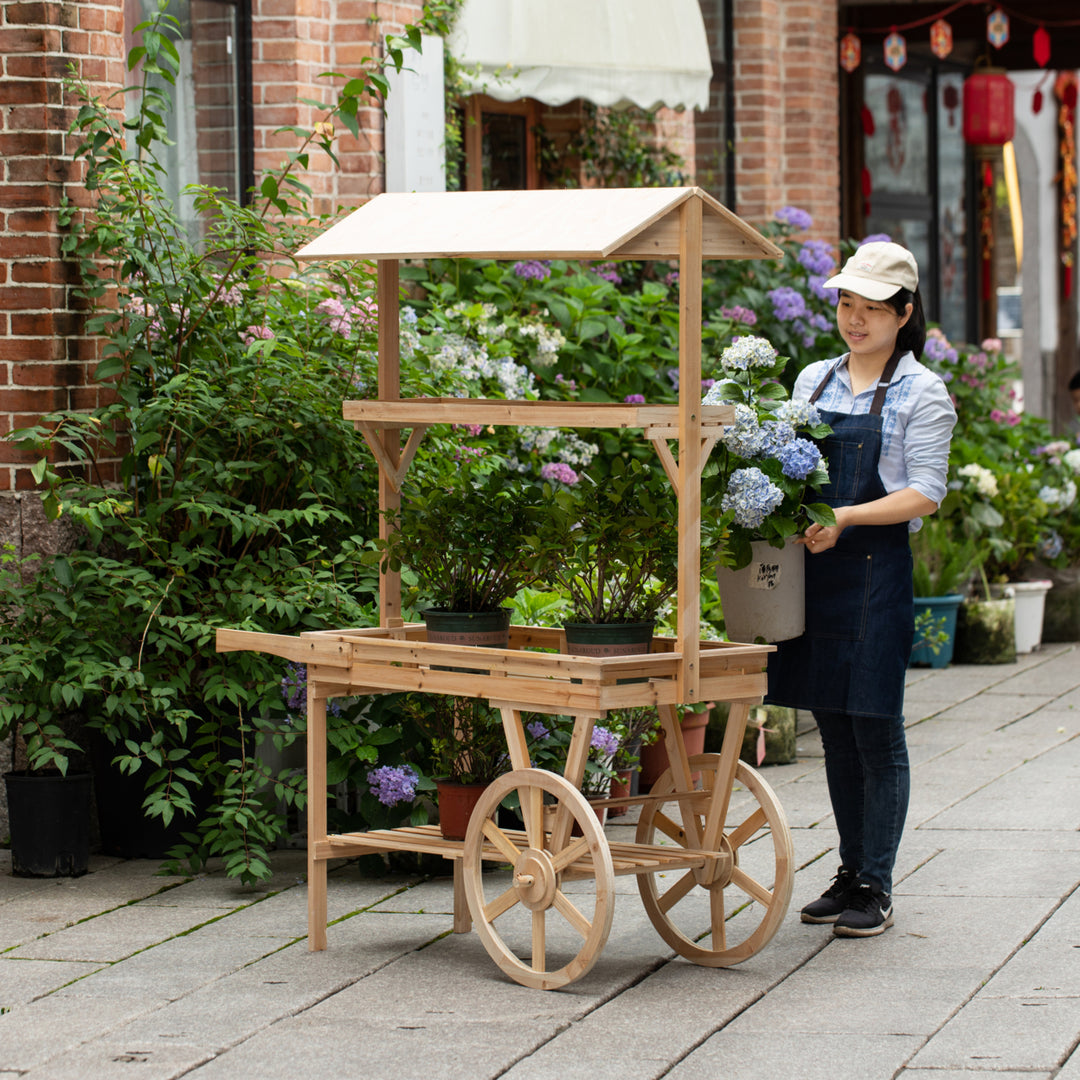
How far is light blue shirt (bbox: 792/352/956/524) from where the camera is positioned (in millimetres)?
4582

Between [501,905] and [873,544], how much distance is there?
4.20 ft

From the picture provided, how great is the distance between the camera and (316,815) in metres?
4.64

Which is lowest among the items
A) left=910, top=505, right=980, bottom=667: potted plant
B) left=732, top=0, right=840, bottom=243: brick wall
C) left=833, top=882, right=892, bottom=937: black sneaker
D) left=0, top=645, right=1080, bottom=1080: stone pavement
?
left=0, top=645, right=1080, bottom=1080: stone pavement

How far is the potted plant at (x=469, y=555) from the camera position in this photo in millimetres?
4527

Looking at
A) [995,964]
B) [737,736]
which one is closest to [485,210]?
[737,736]

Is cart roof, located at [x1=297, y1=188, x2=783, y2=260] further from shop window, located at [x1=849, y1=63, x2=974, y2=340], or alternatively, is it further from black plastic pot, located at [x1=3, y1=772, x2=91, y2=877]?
shop window, located at [x1=849, y1=63, x2=974, y2=340]

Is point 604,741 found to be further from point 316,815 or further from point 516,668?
point 516,668

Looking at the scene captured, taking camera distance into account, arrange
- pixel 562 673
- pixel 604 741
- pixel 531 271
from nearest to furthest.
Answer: pixel 562 673, pixel 604 741, pixel 531 271

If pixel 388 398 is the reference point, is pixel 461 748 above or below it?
below

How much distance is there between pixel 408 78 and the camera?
Result: 7238 mm

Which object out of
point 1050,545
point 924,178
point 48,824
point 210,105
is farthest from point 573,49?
point 924,178

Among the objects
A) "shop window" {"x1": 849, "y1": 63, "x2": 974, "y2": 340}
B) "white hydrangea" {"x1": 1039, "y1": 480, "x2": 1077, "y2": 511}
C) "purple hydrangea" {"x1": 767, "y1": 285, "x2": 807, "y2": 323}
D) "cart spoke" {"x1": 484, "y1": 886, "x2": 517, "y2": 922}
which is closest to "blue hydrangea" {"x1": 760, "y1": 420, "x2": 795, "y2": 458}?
"cart spoke" {"x1": 484, "y1": 886, "x2": 517, "y2": 922}

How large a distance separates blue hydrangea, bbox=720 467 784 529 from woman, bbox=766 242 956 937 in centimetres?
20

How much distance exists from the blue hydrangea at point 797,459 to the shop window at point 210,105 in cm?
298
